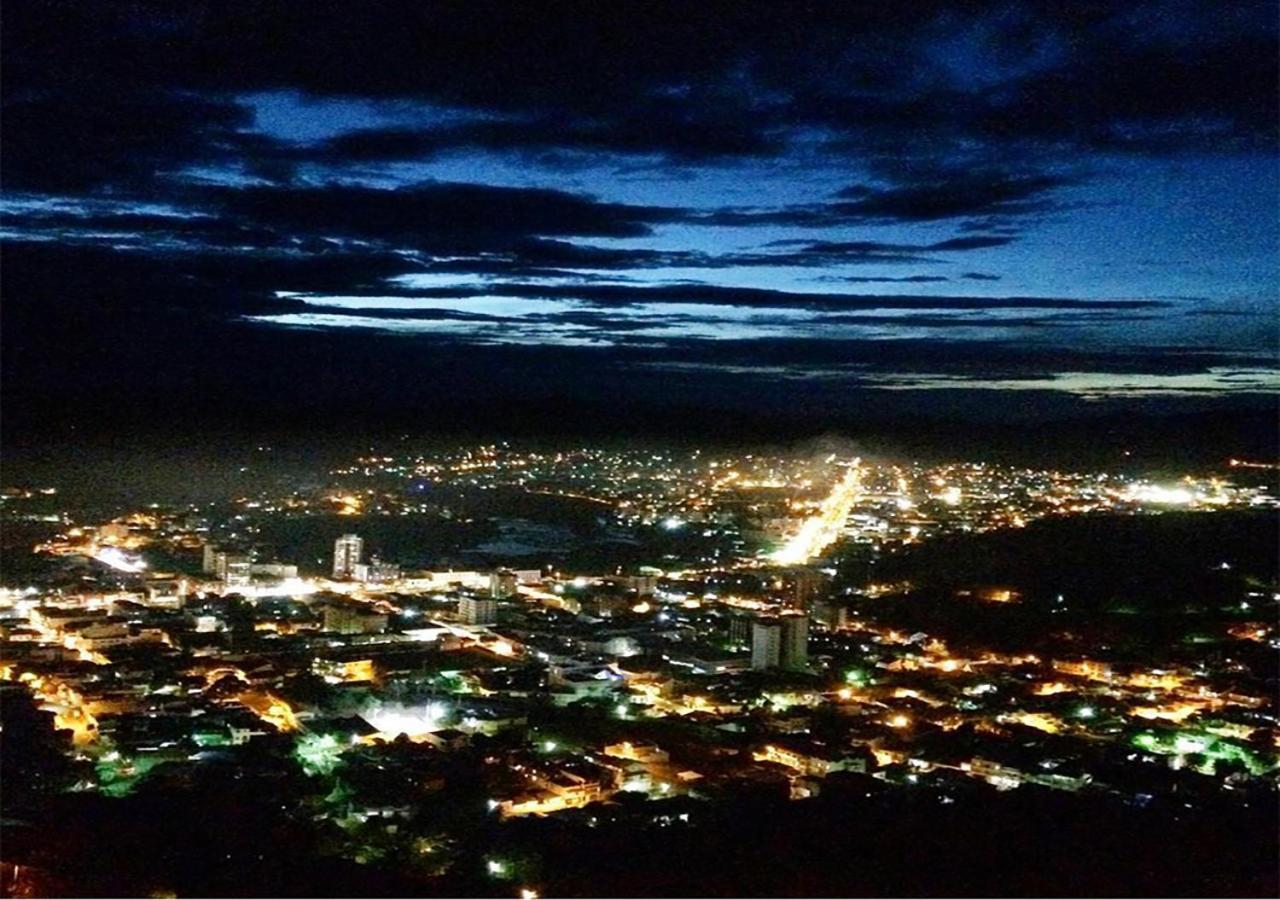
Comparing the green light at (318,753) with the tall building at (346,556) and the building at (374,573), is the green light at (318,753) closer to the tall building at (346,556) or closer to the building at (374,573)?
the building at (374,573)

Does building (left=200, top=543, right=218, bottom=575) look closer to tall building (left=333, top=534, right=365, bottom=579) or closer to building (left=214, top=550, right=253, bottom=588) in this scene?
building (left=214, top=550, right=253, bottom=588)

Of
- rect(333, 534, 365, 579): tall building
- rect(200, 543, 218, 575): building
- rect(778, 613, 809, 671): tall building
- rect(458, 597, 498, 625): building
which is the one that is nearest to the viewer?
rect(778, 613, 809, 671): tall building

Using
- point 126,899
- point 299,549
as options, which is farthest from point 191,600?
point 126,899

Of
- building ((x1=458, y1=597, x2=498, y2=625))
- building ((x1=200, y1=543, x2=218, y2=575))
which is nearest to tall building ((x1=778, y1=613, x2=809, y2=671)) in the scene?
building ((x1=458, y1=597, x2=498, y2=625))

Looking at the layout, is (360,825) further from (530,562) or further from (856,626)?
(530,562)

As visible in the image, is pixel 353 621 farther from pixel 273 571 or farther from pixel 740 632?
pixel 273 571

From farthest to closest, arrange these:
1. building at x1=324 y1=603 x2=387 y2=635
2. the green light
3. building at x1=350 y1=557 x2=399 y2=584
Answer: building at x1=350 y1=557 x2=399 y2=584 < building at x1=324 y1=603 x2=387 y2=635 < the green light

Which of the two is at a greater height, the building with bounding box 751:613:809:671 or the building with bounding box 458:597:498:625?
the building with bounding box 751:613:809:671
